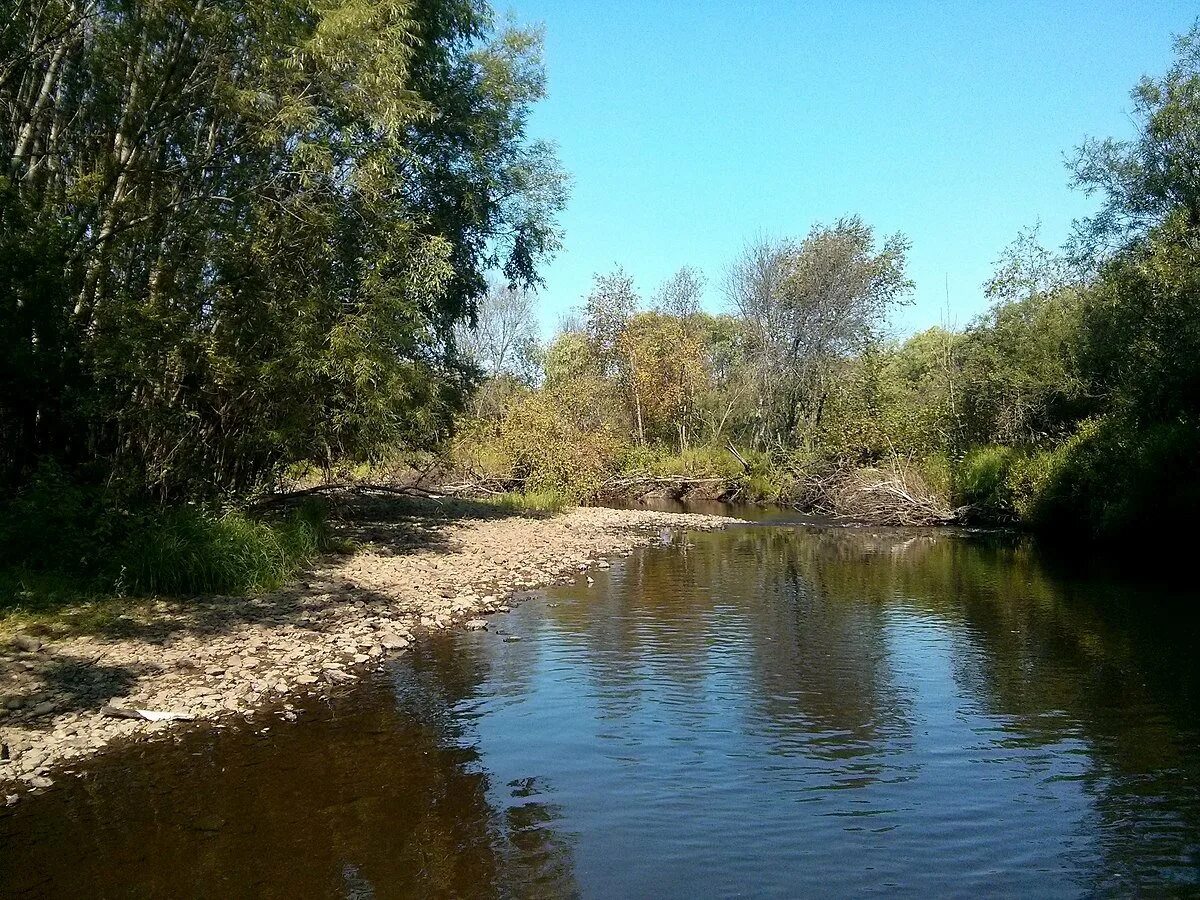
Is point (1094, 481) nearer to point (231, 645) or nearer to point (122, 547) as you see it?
point (231, 645)

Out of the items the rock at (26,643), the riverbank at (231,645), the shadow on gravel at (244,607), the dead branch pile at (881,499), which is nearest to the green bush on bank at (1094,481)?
the dead branch pile at (881,499)

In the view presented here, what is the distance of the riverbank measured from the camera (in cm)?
848

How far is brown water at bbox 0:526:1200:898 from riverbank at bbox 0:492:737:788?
0.61 m

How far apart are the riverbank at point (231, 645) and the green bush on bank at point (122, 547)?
47 centimetres

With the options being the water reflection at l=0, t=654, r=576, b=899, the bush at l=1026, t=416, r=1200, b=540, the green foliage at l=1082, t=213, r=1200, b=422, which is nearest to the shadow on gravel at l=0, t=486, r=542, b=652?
the water reflection at l=0, t=654, r=576, b=899

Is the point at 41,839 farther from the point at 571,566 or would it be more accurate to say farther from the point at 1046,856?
the point at 571,566

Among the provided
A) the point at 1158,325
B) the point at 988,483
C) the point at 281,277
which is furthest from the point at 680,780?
the point at 988,483

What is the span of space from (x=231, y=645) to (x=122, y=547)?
9.89 feet

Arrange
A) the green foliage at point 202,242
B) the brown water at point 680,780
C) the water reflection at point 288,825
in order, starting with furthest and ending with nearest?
1. the green foliage at point 202,242
2. the brown water at point 680,780
3. the water reflection at point 288,825

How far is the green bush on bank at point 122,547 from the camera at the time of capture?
1181cm

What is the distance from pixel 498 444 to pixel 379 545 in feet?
37.2

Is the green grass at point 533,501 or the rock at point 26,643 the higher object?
the green grass at point 533,501

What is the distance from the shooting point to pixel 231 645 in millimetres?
10977

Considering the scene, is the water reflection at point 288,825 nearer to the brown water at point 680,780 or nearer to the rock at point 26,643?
the brown water at point 680,780
